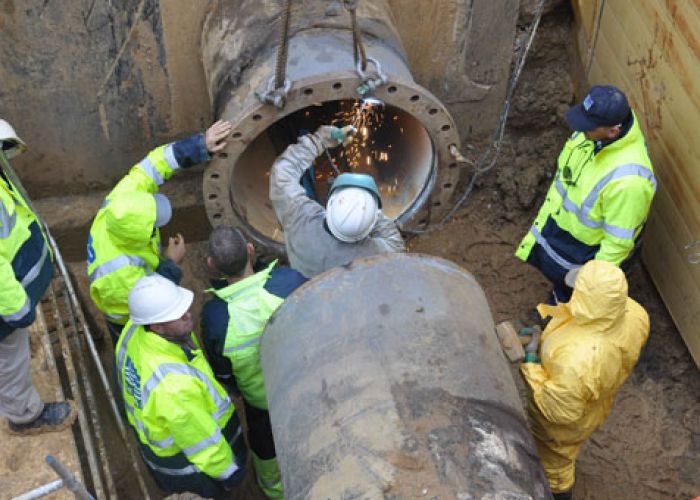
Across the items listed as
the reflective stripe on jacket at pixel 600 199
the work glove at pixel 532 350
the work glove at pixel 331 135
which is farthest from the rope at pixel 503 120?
the work glove at pixel 532 350

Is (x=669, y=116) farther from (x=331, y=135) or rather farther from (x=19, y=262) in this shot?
(x=19, y=262)

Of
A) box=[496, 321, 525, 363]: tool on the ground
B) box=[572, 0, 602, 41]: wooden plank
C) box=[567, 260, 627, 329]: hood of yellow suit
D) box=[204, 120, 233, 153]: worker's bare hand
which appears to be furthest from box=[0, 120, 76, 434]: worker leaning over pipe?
box=[572, 0, 602, 41]: wooden plank

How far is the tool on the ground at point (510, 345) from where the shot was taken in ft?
11.5

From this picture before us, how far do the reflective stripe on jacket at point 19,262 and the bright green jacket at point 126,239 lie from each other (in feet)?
0.90

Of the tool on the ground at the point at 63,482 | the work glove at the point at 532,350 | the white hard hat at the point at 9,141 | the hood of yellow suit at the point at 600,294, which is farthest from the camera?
the white hard hat at the point at 9,141

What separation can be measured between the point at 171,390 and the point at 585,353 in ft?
6.06

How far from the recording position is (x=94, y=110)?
5188 millimetres

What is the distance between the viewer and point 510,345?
11.6 feet

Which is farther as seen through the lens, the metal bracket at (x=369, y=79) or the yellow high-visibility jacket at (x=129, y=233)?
the metal bracket at (x=369, y=79)

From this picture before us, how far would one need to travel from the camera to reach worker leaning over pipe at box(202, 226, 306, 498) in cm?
367

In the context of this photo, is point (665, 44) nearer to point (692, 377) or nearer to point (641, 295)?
point (641, 295)


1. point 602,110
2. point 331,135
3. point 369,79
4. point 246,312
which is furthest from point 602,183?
point 246,312

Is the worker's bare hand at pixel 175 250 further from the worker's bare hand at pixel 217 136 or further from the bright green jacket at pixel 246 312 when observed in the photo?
the bright green jacket at pixel 246 312

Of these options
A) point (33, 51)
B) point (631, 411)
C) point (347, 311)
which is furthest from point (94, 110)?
point (631, 411)
